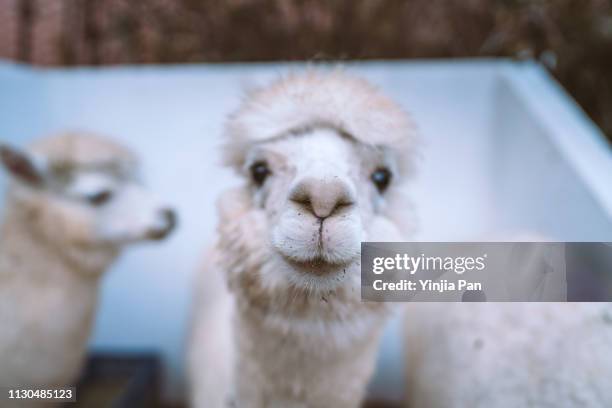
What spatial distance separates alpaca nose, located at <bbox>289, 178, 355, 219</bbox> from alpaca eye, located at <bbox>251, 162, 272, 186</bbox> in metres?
0.17

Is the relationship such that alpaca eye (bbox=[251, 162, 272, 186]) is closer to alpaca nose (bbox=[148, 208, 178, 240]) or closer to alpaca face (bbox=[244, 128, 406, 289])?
alpaca face (bbox=[244, 128, 406, 289])

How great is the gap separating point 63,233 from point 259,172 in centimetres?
Result: 68

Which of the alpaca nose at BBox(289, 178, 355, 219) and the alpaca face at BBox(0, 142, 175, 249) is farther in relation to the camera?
the alpaca face at BBox(0, 142, 175, 249)

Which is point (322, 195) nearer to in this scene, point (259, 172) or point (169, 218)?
point (259, 172)

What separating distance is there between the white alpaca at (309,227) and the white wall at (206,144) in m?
0.37

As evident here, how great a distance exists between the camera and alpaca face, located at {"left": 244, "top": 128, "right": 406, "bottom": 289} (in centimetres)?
59

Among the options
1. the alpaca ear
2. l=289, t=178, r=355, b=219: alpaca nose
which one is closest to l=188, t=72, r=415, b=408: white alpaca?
l=289, t=178, r=355, b=219: alpaca nose

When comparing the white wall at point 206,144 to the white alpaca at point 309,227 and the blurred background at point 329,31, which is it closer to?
the blurred background at point 329,31

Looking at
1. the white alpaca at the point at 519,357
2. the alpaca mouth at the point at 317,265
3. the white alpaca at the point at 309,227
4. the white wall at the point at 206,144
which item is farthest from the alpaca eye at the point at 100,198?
the white alpaca at the point at 519,357

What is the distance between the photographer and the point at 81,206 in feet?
3.80

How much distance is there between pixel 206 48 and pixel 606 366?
51.6 inches

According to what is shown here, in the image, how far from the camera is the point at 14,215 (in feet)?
3.76

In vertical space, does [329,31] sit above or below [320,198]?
above

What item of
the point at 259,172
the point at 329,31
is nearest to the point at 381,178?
the point at 259,172
